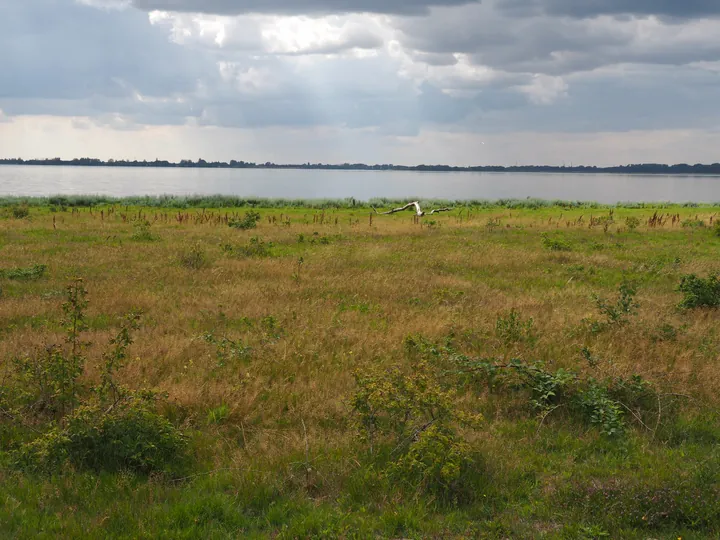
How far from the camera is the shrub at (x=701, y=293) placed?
13.3 metres

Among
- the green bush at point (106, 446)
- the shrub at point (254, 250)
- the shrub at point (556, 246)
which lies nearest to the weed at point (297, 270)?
the shrub at point (254, 250)

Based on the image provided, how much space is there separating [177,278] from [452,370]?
1054cm

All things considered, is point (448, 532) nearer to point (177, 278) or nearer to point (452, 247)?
point (177, 278)

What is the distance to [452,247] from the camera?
961 inches

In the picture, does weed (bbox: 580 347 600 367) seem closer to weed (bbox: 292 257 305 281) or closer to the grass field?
the grass field

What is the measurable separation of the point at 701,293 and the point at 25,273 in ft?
60.3

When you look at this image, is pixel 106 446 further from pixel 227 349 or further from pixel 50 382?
pixel 227 349

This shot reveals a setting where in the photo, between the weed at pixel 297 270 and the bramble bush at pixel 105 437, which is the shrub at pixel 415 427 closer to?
the bramble bush at pixel 105 437

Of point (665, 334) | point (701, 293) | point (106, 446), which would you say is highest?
point (701, 293)

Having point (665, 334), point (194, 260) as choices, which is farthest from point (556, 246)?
point (194, 260)

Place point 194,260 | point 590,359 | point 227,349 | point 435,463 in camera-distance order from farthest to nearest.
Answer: point 194,260
point 227,349
point 590,359
point 435,463

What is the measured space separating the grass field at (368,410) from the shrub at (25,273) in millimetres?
98

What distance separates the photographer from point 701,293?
13367 millimetres

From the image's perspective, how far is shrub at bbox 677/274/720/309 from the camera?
13258 mm
